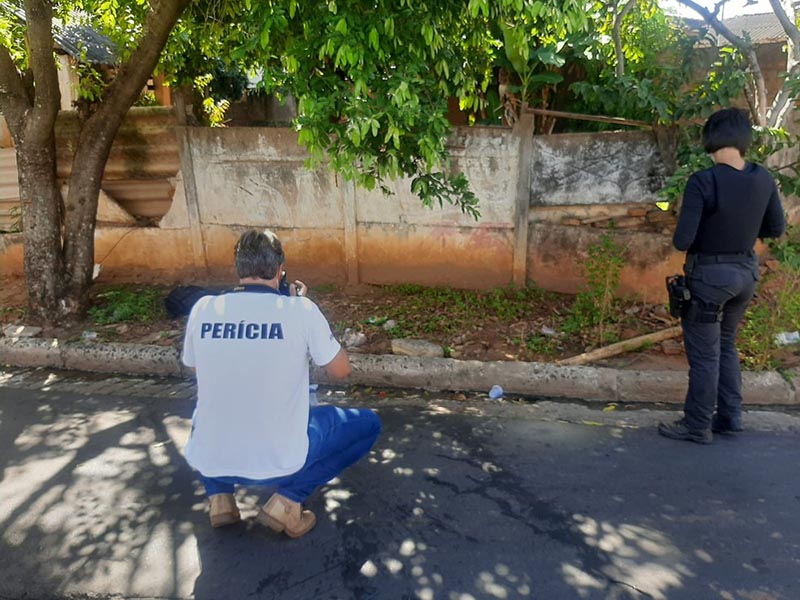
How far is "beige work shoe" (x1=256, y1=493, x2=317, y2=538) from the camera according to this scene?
2617mm

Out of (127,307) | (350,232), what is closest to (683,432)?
(350,232)

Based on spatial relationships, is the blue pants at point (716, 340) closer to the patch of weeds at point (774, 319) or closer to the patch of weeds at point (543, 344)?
the patch of weeds at point (774, 319)

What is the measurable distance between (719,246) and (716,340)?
1.74 feet

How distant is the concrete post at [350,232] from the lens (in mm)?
5793

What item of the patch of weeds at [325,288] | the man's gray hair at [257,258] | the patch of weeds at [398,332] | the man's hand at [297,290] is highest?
the man's gray hair at [257,258]

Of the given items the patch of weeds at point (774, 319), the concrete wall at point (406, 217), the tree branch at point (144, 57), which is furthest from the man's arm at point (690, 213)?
the tree branch at point (144, 57)

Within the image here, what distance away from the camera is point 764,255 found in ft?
16.9

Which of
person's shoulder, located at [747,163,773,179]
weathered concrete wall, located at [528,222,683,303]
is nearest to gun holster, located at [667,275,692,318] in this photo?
person's shoulder, located at [747,163,773,179]

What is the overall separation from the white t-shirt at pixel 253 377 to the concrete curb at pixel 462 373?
2.05 meters

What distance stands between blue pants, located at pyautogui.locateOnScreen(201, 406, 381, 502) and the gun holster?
1.89 metres

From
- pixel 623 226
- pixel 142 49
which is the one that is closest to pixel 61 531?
pixel 142 49

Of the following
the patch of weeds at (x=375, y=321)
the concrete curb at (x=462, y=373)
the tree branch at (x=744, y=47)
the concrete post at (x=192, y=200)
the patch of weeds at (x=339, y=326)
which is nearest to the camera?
the concrete curb at (x=462, y=373)

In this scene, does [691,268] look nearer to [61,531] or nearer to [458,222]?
[458,222]

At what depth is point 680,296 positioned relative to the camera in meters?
3.30
